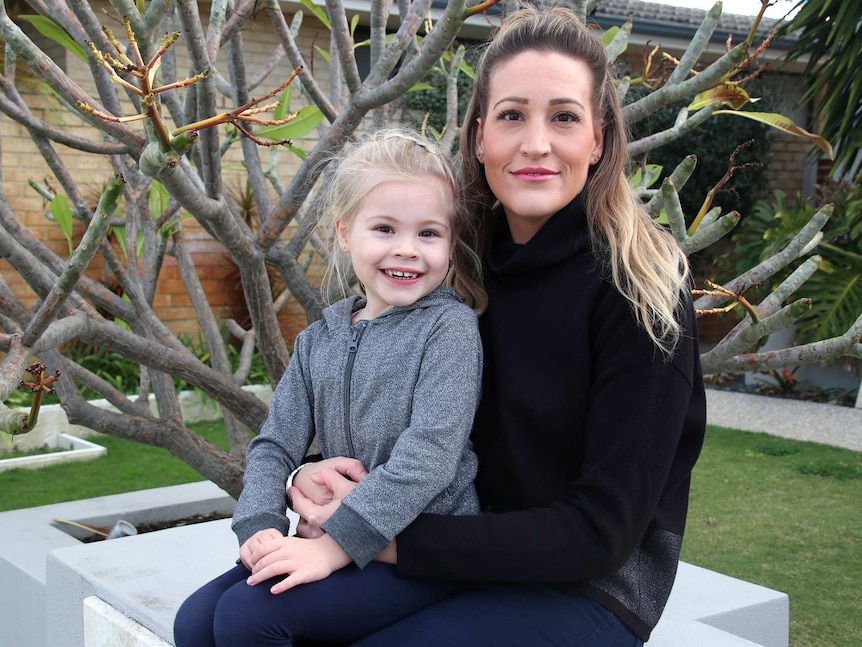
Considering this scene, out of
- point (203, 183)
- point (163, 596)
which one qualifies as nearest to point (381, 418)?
point (163, 596)

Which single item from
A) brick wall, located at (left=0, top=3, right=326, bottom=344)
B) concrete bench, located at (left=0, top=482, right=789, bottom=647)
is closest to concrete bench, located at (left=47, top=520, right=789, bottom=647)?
concrete bench, located at (left=0, top=482, right=789, bottom=647)

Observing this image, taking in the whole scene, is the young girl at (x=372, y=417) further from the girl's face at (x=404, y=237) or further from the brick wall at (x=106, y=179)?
the brick wall at (x=106, y=179)

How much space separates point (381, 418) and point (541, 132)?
1.97ft

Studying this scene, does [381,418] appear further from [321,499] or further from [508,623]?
[508,623]

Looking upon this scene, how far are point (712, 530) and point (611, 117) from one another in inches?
132

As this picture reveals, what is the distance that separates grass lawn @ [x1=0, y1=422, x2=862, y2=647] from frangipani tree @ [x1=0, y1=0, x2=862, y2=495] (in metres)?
1.59

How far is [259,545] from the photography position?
1.67 metres

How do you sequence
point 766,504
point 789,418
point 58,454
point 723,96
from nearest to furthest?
point 723,96
point 766,504
point 58,454
point 789,418

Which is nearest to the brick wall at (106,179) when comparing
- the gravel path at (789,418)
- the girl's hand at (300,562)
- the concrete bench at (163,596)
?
the gravel path at (789,418)

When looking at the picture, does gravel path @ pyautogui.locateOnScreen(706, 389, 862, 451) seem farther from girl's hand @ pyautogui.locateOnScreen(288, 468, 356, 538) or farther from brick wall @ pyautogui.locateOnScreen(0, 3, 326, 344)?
girl's hand @ pyautogui.locateOnScreen(288, 468, 356, 538)

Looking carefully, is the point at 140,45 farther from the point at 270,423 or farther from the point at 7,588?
the point at 7,588

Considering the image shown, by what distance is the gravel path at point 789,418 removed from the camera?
6.89 metres

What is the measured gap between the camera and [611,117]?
1.88 metres

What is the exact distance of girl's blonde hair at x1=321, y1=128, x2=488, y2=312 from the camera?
5.98 feet
